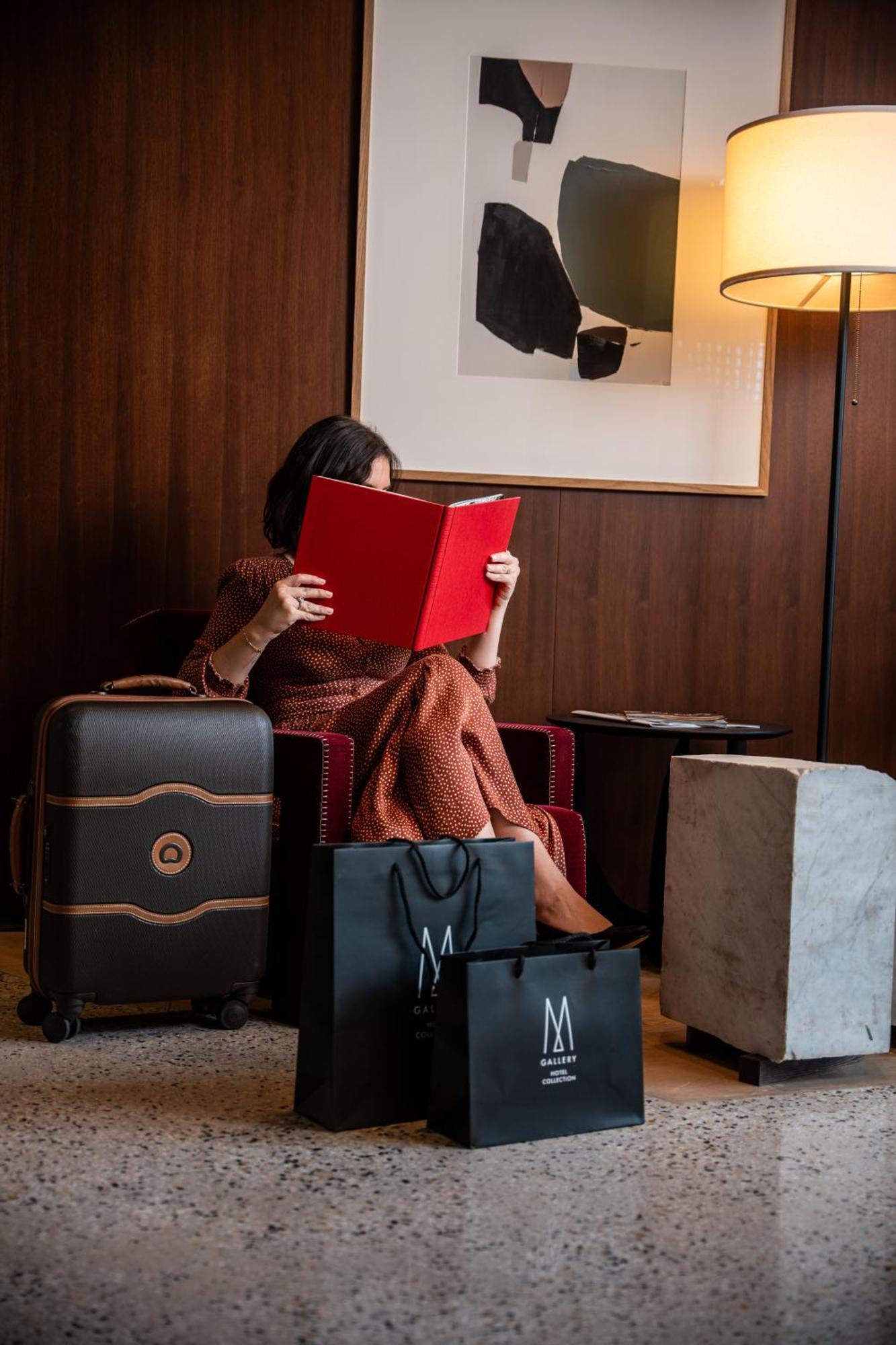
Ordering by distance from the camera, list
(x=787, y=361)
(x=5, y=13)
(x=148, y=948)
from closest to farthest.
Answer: (x=148, y=948) → (x=5, y=13) → (x=787, y=361)

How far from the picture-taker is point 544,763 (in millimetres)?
2674

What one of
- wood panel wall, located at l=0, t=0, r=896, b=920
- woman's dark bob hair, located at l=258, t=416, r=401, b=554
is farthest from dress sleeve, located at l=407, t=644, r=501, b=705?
wood panel wall, located at l=0, t=0, r=896, b=920

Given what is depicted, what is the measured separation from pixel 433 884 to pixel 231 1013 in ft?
2.03

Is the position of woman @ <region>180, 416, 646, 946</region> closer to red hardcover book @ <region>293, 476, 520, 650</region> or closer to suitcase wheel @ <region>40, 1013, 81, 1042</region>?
red hardcover book @ <region>293, 476, 520, 650</region>

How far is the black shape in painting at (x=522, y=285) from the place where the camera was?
3.17 metres

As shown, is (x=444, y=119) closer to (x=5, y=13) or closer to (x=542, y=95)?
(x=542, y=95)

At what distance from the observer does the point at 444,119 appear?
314 centimetres

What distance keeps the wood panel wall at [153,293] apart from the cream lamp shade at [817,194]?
95 cm

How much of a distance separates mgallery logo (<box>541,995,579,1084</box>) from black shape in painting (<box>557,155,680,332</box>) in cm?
197

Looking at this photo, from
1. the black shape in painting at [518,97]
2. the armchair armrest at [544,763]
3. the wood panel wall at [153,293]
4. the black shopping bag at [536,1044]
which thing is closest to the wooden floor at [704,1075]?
the black shopping bag at [536,1044]

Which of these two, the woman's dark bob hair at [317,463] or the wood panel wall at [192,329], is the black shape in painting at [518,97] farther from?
the woman's dark bob hair at [317,463]

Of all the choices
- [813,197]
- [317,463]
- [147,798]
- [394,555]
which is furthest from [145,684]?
[813,197]

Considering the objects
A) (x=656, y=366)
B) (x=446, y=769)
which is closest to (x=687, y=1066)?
(x=446, y=769)

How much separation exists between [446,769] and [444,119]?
1709mm
